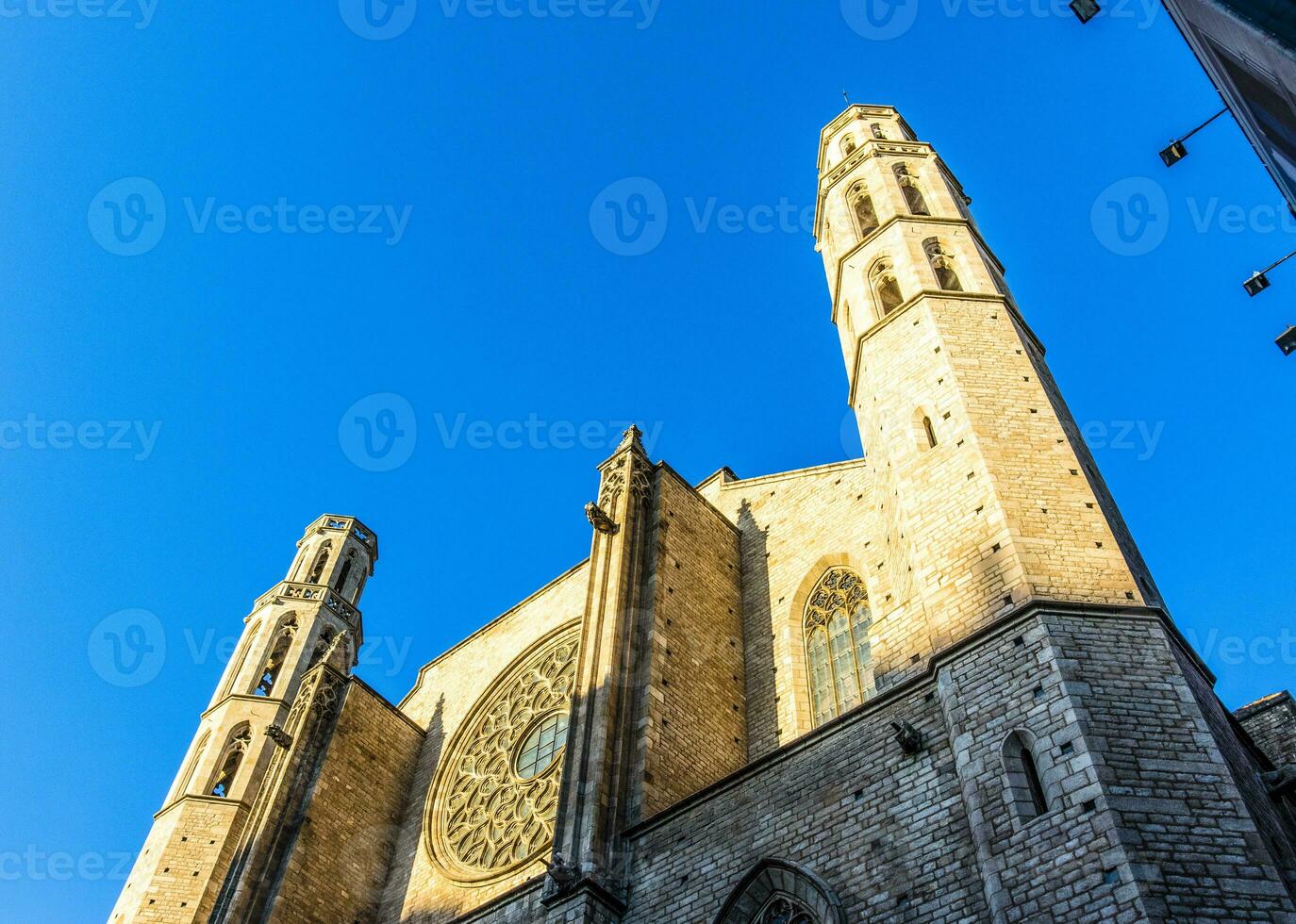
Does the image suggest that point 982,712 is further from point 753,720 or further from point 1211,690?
point 753,720

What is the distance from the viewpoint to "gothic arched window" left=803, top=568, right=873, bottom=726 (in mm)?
12688

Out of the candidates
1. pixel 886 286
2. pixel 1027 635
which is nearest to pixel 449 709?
pixel 886 286

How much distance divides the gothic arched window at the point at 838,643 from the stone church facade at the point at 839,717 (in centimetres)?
4

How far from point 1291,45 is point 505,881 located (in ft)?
39.3

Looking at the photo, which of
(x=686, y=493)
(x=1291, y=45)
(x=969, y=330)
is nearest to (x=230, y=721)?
(x=686, y=493)

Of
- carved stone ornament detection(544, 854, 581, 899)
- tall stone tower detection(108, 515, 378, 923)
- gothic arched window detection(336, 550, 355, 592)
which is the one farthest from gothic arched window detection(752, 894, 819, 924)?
gothic arched window detection(336, 550, 355, 592)

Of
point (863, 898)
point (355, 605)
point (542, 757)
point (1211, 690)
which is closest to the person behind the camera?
point (863, 898)

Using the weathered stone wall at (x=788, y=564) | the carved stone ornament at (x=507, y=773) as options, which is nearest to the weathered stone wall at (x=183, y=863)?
the carved stone ornament at (x=507, y=773)

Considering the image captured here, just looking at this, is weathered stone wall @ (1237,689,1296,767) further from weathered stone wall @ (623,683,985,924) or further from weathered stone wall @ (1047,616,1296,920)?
weathered stone wall @ (623,683,985,924)

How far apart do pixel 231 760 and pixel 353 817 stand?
4631 mm

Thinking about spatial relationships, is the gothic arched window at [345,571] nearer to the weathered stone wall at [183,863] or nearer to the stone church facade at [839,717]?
the stone church facade at [839,717]

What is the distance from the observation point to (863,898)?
8.11 meters

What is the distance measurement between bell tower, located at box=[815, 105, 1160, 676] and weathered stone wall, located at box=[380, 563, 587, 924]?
19.0 feet

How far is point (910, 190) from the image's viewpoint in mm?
16375
